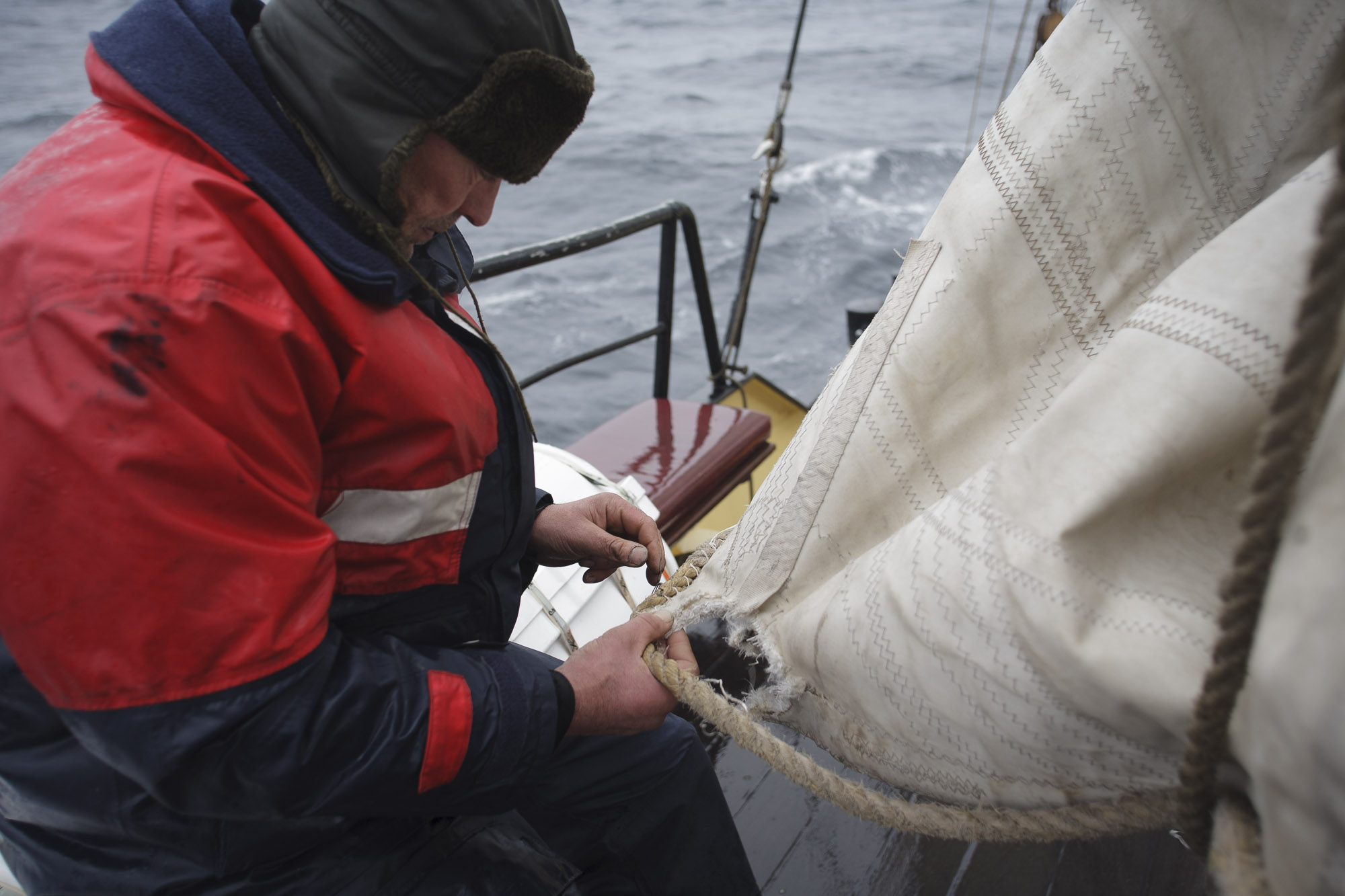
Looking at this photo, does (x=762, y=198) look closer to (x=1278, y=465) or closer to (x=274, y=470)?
(x=274, y=470)

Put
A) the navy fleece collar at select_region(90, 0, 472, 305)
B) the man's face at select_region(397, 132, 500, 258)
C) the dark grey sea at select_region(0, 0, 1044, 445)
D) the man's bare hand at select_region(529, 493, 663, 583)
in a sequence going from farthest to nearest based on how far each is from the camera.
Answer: the dark grey sea at select_region(0, 0, 1044, 445) → the man's bare hand at select_region(529, 493, 663, 583) → the man's face at select_region(397, 132, 500, 258) → the navy fleece collar at select_region(90, 0, 472, 305)

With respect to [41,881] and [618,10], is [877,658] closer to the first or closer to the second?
[41,881]

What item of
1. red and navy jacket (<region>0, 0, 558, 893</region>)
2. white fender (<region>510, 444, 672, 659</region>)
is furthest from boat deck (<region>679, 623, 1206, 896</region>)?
red and navy jacket (<region>0, 0, 558, 893</region>)

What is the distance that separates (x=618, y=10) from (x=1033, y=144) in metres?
26.0

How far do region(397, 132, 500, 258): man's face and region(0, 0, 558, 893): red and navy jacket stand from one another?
0.27 feet

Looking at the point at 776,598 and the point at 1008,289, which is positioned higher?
the point at 1008,289

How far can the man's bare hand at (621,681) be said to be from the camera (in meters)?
1.14

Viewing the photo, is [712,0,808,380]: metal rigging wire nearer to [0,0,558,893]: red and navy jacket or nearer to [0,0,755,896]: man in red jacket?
[0,0,755,896]: man in red jacket

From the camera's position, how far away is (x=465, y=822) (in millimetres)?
1273

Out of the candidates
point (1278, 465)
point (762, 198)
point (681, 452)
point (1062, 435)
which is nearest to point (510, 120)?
point (1062, 435)

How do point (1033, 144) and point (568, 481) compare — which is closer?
point (1033, 144)

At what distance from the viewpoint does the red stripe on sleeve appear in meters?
0.97

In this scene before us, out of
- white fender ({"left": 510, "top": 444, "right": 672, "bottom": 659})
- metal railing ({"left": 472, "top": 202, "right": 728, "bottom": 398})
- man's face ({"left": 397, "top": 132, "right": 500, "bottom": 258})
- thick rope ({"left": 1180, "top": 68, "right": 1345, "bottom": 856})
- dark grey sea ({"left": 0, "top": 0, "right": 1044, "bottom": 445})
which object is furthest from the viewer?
dark grey sea ({"left": 0, "top": 0, "right": 1044, "bottom": 445})

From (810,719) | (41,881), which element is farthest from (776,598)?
(41,881)
